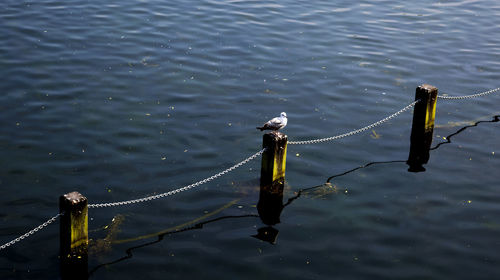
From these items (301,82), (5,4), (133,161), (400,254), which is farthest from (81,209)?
(5,4)

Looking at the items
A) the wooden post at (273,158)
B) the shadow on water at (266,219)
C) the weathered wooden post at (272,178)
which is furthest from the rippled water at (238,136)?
the wooden post at (273,158)

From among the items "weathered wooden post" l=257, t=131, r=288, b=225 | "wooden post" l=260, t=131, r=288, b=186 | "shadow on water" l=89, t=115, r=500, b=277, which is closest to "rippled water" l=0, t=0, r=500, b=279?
"shadow on water" l=89, t=115, r=500, b=277

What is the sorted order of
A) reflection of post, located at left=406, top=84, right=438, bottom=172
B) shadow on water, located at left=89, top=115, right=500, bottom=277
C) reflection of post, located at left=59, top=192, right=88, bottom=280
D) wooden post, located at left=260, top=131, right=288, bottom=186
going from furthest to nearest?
1. reflection of post, located at left=406, top=84, right=438, bottom=172
2. wooden post, located at left=260, top=131, right=288, bottom=186
3. shadow on water, located at left=89, top=115, right=500, bottom=277
4. reflection of post, located at left=59, top=192, right=88, bottom=280

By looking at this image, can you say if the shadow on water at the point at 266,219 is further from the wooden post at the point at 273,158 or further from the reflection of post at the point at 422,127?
the reflection of post at the point at 422,127

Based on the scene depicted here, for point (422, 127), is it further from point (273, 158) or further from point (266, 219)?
point (266, 219)

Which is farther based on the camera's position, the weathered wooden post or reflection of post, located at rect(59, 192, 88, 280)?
the weathered wooden post

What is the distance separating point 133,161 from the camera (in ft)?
45.5

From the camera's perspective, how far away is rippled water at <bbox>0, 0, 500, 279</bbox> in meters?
11.2

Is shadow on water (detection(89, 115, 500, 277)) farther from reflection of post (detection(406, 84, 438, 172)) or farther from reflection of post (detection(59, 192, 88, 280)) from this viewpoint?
reflection of post (detection(406, 84, 438, 172))

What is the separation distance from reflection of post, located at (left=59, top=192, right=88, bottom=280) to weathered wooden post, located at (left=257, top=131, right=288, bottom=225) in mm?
3351

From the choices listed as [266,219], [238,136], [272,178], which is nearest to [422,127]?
[238,136]

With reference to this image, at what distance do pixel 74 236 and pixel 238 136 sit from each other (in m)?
5.74

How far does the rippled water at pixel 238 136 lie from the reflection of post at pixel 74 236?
250 mm

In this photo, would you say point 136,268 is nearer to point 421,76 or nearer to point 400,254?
point 400,254
